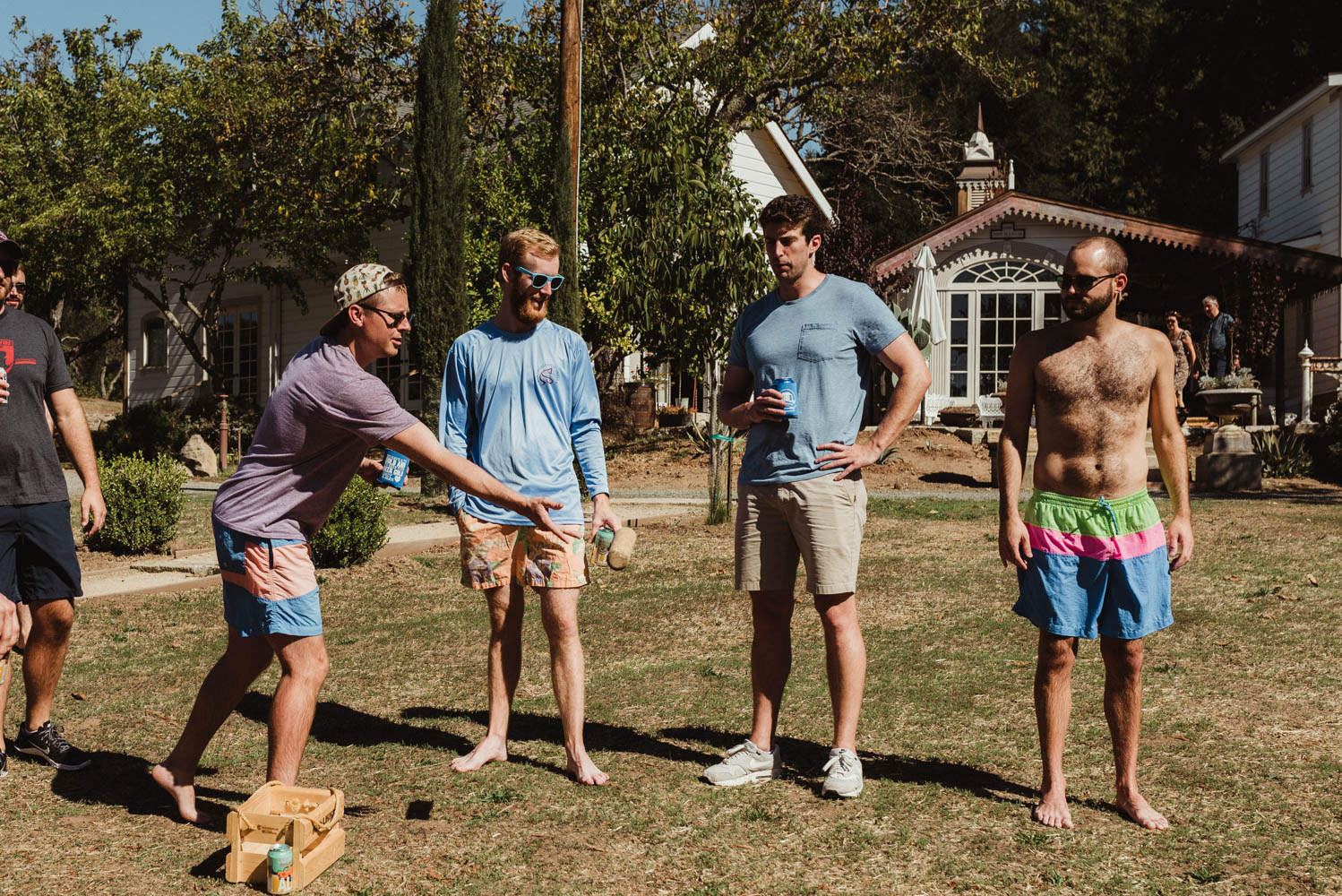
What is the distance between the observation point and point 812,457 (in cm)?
448

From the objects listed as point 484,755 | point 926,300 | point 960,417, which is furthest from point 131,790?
point 960,417

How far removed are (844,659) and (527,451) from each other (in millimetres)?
1448

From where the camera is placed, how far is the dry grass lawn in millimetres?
3768

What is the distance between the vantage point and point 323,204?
22.1m

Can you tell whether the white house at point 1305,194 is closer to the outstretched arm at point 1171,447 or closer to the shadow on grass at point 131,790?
the outstretched arm at point 1171,447

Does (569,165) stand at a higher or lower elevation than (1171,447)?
higher

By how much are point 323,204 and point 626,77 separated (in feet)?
21.1

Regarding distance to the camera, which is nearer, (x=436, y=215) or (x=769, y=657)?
(x=769, y=657)

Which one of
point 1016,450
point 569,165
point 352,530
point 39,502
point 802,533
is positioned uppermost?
point 569,165

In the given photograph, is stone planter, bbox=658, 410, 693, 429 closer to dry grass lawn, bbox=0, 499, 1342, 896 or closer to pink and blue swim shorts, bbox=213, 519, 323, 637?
dry grass lawn, bbox=0, 499, 1342, 896

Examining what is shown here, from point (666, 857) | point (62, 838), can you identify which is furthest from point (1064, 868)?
point (62, 838)

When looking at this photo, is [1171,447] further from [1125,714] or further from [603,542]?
[603,542]

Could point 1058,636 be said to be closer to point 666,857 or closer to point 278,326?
point 666,857

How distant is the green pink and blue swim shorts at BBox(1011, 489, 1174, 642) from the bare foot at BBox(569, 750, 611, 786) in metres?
1.75
